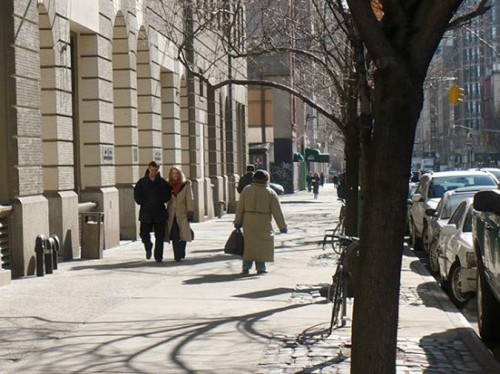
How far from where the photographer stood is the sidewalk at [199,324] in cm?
873

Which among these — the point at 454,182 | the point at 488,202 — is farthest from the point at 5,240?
the point at 454,182

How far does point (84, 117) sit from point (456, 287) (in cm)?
979

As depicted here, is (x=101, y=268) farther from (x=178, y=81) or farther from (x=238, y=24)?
(x=178, y=81)

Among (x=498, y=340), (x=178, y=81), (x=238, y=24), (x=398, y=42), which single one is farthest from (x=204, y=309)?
(x=178, y=81)

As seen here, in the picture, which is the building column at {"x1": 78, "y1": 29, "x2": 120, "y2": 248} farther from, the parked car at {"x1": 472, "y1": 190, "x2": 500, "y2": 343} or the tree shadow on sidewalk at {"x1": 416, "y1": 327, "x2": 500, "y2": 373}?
the tree shadow on sidewalk at {"x1": 416, "y1": 327, "x2": 500, "y2": 373}

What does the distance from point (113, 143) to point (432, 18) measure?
55.0 ft

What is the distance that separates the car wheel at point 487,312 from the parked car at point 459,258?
219 cm

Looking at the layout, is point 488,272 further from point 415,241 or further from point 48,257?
point 415,241

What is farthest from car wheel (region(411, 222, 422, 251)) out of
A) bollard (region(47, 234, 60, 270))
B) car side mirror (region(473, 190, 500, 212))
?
car side mirror (region(473, 190, 500, 212))

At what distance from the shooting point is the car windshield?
77.9ft

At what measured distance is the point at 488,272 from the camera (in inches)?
388

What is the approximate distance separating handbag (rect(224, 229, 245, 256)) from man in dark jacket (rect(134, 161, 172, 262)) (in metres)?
2.46

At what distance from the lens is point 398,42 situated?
19.3 feet

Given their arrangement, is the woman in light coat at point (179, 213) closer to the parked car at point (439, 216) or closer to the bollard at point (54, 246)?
the bollard at point (54, 246)
